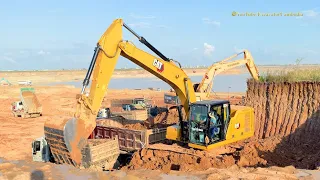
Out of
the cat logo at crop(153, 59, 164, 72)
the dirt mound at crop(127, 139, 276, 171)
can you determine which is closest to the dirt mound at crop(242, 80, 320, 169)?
the dirt mound at crop(127, 139, 276, 171)

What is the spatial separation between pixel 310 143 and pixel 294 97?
7.41 ft

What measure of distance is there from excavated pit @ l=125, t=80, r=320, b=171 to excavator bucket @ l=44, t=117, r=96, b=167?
5.77ft

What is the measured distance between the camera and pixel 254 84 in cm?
1451

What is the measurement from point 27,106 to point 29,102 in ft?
1.96

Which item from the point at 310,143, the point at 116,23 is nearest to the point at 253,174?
the point at 310,143

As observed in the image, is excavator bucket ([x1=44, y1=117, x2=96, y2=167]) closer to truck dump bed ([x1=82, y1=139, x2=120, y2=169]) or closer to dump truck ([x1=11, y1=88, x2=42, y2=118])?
truck dump bed ([x1=82, y1=139, x2=120, y2=169])

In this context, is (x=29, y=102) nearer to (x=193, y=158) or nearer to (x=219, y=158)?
(x=193, y=158)

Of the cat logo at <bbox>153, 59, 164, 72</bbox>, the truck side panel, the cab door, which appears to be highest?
the cat logo at <bbox>153, 59, 164, 72</bbox>

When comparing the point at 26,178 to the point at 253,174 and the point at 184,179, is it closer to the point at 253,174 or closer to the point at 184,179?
the point at 184,179

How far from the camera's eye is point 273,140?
37.4 ft

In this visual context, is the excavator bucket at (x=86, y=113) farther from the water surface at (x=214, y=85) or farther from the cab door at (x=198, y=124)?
the water surface at (x=214, y=85)

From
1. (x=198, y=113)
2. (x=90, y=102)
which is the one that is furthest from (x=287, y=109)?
(x=90, y=102)

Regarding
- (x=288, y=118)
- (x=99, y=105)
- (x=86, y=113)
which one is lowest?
(x=288, y=118)

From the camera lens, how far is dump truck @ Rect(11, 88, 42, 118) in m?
25.7
